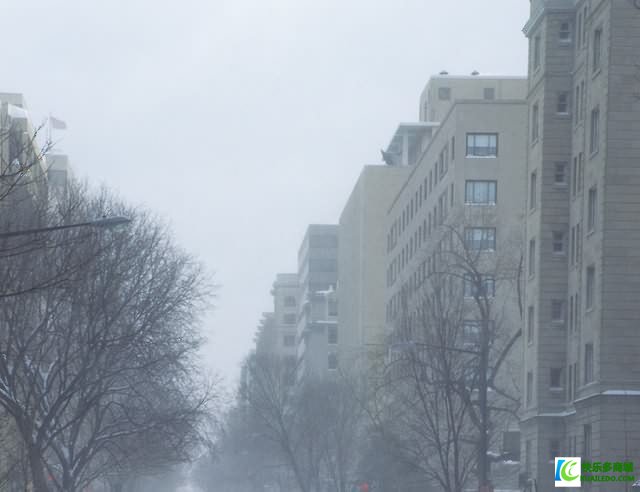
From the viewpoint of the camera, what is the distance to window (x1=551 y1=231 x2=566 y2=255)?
66812 mm

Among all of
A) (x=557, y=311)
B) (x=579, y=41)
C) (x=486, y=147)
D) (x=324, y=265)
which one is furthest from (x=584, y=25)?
(x=324, y=265)

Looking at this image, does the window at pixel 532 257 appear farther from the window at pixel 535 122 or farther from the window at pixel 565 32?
the window at pixel 565 32

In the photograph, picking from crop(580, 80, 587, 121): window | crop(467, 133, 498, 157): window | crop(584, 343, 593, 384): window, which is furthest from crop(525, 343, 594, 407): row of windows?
crop(467, 133, 498, 157): window

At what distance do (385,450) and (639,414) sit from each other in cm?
1797

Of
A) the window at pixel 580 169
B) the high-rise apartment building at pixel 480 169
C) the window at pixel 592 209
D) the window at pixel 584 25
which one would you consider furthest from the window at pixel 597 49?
the high-rise apartment building at pixel 480 169

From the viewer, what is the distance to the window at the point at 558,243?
66.8 metres

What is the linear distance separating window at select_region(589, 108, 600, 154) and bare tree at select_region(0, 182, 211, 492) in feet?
46.4

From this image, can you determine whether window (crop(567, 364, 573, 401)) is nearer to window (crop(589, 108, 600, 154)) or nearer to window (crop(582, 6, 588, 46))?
window (crop(589, 108, 600, 154))

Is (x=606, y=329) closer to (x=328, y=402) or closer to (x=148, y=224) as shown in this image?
(x=148, y=224)

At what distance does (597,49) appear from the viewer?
59.9 metres

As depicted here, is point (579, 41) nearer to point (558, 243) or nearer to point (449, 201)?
point (558, 243)

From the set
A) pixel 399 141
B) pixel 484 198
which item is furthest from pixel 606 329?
pixel 399 141

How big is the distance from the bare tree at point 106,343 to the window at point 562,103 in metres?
17.0

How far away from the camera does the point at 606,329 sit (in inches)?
2264
